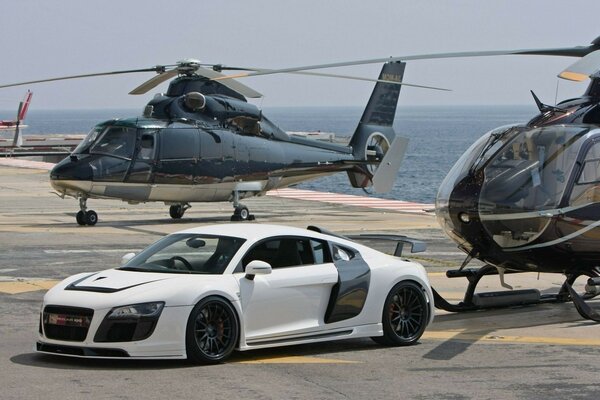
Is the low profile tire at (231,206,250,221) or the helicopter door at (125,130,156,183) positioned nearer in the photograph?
the helicopter door at (125,130,156,183)

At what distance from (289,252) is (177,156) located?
16.7m

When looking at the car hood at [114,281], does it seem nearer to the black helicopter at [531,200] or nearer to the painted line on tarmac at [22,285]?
the black helicopter at [531,200]

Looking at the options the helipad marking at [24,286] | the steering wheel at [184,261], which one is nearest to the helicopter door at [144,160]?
the helipad marking at [24,286]

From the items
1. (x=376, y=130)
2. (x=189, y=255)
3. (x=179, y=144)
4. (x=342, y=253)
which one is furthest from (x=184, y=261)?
(x=376, y=130)

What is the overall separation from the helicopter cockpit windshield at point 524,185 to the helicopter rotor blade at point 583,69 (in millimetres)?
1553

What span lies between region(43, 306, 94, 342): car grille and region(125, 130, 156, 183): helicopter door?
1684 centimetres

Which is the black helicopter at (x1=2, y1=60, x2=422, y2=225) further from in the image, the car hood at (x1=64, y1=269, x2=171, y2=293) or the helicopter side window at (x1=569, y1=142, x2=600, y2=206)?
the car hood at (x1=64, y1=269, x2=171, y2=293)

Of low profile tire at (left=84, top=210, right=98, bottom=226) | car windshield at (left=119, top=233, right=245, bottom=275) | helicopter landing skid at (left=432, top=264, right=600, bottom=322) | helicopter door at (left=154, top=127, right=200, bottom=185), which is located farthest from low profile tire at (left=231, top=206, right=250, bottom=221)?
car windshield at (left=119, top=233, right=245, bottom=275)

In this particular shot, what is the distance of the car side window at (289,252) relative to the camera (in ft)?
39.4

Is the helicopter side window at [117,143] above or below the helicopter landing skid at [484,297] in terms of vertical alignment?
above

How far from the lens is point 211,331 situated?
1120 cm

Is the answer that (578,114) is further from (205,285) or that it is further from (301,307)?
(205,285)

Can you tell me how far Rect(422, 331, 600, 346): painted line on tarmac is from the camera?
1318 centimetres

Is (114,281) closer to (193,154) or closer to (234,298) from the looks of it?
(234,298)
